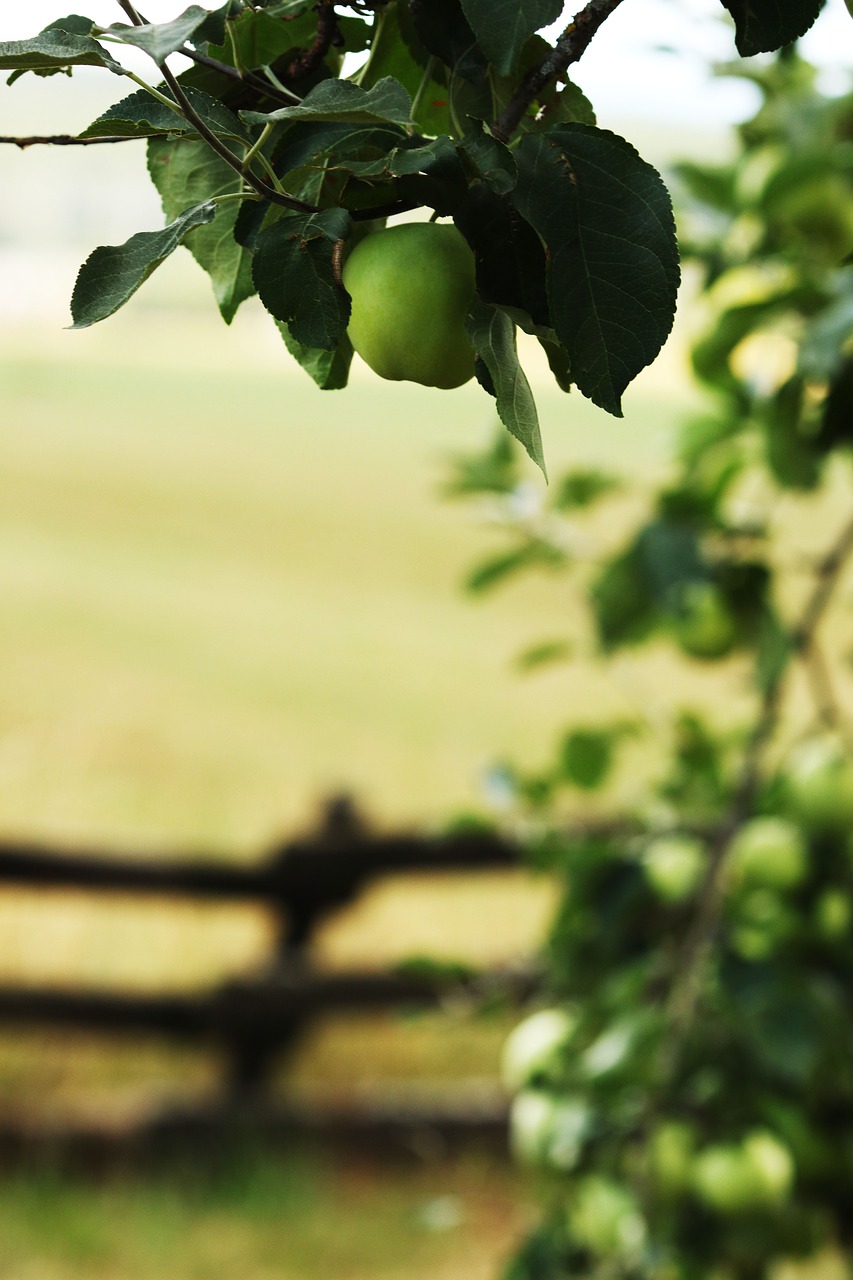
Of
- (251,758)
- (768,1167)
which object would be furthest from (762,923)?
(251,758)

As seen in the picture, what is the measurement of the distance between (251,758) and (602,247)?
3111 millimetres

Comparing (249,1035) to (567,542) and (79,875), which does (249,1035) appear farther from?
(567,542)

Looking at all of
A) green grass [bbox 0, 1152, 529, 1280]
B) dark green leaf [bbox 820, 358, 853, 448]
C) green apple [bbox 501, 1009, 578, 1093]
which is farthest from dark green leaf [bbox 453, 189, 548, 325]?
Result: green grass [bbox 0, 1152, 529, 1280]

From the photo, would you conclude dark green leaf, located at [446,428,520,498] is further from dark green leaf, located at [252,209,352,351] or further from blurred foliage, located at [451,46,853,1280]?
dark green leaf, located at [252,209,352,351]

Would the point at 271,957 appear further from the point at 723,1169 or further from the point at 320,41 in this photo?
the point at 320,41

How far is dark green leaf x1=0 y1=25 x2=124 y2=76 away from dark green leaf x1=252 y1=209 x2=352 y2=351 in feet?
0.17

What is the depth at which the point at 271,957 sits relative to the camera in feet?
7.89

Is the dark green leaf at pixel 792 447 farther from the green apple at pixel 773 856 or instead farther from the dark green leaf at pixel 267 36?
the dark green leaf at pixel 267 36

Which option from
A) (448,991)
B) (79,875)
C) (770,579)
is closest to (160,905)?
(79,875)

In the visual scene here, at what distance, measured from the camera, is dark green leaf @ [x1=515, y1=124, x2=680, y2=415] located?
1.03ft

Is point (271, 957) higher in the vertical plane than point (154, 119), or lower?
lower

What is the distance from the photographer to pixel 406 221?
0.37m

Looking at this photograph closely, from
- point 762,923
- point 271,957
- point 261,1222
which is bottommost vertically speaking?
point 261,1222

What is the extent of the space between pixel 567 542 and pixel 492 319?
859 mm
